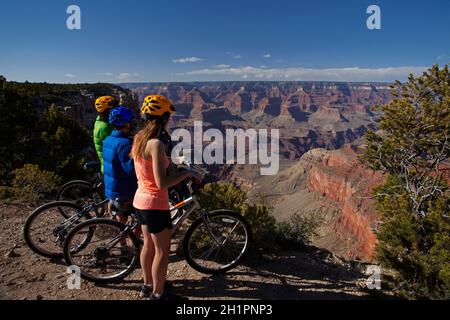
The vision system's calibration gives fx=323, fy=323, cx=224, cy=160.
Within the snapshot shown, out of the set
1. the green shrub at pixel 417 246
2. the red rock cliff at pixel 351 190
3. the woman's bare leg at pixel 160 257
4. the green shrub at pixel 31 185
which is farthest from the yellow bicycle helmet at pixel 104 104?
the red rock cliff at pixel 351 190

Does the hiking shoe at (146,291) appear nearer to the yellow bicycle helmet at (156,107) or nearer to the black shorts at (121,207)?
the black shorts at (121,207)

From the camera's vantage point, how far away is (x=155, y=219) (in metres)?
3.67

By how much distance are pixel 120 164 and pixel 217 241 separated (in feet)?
6.02

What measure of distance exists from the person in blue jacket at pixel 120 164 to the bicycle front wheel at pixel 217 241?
3.47 feet

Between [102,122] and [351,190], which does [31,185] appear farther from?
[351,190]

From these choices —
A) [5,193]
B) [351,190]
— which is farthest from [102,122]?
[351,190]

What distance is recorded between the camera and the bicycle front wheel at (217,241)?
188 inches

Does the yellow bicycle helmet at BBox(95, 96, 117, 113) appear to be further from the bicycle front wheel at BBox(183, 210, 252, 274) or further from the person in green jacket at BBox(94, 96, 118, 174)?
the bicycle front wheel at BBox(183, 210, 252, 274)

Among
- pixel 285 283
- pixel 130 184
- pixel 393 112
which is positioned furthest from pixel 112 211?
pixel 393 112

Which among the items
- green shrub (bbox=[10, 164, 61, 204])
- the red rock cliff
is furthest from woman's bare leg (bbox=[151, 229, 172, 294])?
the red rock cliff

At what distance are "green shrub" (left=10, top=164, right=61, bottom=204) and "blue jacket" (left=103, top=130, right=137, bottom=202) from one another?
5408mm

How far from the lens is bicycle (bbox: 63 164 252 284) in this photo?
458 cm
